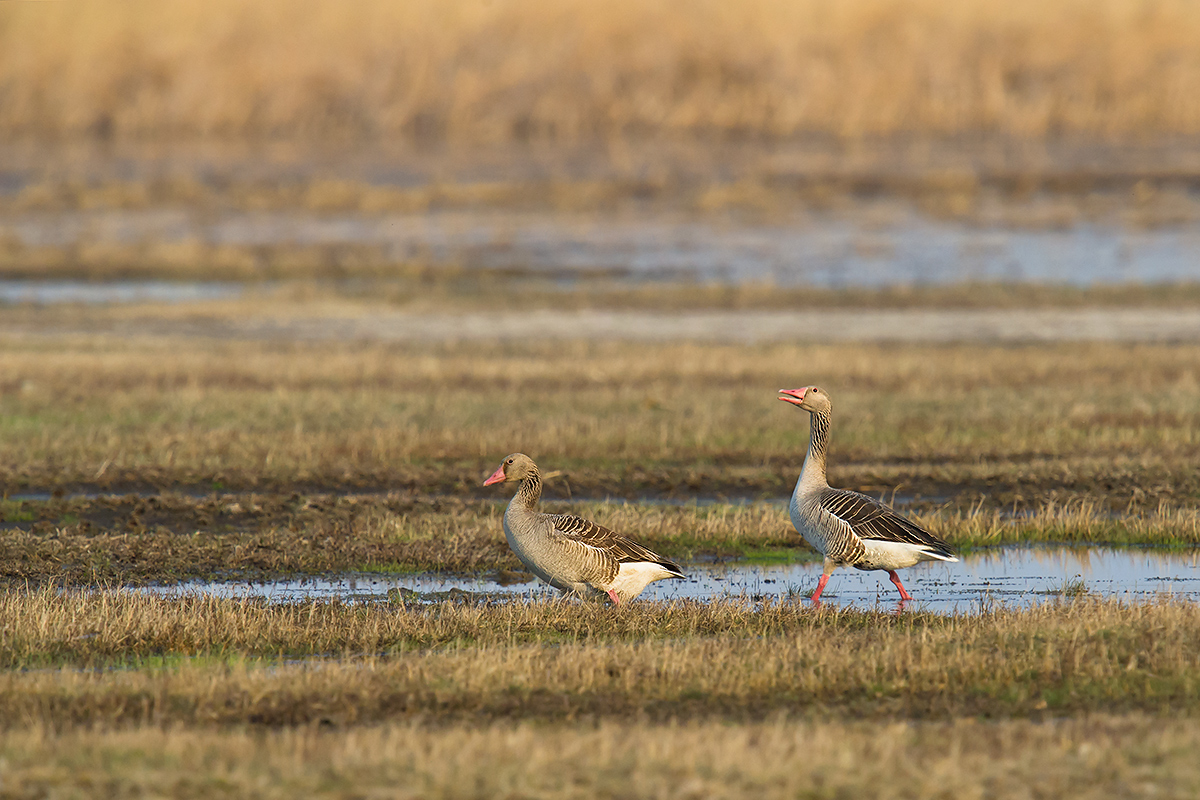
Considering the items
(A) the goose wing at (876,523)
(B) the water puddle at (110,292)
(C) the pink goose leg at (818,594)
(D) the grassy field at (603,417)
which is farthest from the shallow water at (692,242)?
(C) the pink goose leg at (818,594)

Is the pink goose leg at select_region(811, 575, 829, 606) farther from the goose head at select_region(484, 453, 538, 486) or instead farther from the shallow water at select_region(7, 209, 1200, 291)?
the shallow water at select_region(7, 209, 1200, 291)

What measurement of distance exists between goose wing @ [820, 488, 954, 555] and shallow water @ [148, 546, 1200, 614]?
1.91ft

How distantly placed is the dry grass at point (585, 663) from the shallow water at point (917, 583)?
1362mm

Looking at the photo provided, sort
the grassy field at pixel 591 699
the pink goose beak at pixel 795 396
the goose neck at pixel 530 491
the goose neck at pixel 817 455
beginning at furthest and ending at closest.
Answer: the pink goose beak at pixel 795 396 < the goose neck at pixel 817 455 < the goose neck at pixel 530 491 < the grassy field at pixel 591 699

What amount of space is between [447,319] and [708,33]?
6970 cm

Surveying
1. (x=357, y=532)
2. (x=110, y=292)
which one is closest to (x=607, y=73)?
(x=110, y=292)

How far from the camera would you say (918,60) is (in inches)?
3787

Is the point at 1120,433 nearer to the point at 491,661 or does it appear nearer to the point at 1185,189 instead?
the point at 491,661

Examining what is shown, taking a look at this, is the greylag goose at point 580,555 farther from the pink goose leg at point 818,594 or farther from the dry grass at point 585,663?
the pink goose leg at point 818,594

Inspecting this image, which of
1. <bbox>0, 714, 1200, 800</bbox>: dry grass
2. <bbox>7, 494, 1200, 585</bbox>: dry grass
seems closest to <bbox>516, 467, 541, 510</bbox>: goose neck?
<bbox>7, 494, 1200, 585</bbox>: dry grass

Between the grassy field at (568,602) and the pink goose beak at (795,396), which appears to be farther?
the pink goose beak at (795,396)

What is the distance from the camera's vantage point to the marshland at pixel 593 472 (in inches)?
335

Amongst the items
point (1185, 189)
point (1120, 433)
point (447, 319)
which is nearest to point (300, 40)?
point (1185, 189)

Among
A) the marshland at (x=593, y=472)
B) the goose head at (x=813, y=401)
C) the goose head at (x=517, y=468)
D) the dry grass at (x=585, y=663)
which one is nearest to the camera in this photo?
the marshland at (x=593, y=472)
